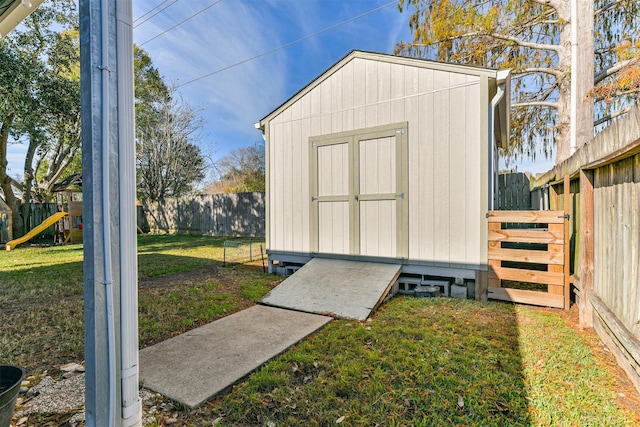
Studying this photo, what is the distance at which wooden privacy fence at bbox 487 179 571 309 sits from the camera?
3537 millimetres

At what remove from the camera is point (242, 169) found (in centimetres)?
2184

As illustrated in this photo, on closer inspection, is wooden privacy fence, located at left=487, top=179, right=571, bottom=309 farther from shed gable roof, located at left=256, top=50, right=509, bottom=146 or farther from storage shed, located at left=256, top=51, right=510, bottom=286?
shed gable roof, located at left=256, top=50, right=509, bottom=146

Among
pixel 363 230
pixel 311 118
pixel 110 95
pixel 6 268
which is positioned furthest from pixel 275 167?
pixel 6 268

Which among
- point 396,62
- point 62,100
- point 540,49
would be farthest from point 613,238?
point 62,100

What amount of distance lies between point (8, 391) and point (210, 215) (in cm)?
1170

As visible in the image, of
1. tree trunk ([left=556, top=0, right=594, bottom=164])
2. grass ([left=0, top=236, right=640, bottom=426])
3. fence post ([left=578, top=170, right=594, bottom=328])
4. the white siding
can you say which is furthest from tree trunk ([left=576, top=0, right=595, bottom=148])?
grass ([left=0, top=236, right=640, bottom=426])

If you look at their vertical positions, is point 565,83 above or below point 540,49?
below

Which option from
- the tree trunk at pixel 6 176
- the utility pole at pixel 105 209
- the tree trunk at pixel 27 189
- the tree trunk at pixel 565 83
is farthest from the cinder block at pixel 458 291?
the tree trunk at pixel 27 189

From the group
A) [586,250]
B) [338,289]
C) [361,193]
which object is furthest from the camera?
[361,193]

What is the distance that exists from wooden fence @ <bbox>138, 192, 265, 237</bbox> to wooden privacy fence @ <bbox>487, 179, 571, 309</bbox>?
8637 mm

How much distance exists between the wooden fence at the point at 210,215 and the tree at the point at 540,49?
7412 millimetres

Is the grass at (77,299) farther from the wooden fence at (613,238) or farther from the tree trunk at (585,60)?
the tree trunk at (585,60)

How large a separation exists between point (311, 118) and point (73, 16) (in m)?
10.8

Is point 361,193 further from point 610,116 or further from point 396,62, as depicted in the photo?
point 610,116
